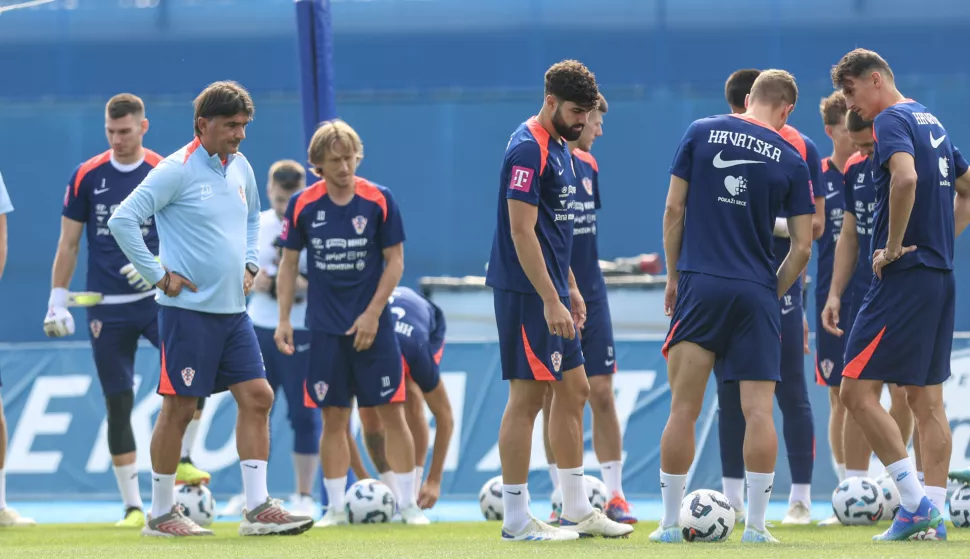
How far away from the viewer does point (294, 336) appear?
32.1ft

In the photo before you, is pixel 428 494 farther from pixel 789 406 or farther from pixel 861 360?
pixel 861 360

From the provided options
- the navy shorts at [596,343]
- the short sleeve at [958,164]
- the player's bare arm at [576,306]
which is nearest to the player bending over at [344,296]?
the navy shorts at [596,343]

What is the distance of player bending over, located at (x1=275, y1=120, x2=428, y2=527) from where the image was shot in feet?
27.8

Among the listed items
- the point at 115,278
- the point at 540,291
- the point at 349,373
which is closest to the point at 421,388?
the point at 349,373

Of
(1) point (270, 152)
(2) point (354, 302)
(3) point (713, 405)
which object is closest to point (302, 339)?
(2) point (354, 302)

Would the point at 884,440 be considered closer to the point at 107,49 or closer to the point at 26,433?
the point at 26,433

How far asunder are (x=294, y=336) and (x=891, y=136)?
4609 mm

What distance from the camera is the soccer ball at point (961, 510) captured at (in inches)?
293

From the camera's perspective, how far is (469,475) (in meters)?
10.9

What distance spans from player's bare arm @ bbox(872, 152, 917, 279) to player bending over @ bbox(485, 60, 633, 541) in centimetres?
133

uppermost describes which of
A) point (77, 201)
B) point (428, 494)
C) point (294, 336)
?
point (77, 201)

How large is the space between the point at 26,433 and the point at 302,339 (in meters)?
2.98

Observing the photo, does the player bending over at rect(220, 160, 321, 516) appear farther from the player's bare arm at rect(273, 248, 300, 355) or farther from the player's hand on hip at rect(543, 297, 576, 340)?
the player's hand on hip at rect(543, 297, 576, 340)

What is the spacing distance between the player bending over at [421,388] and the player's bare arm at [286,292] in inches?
34.8
